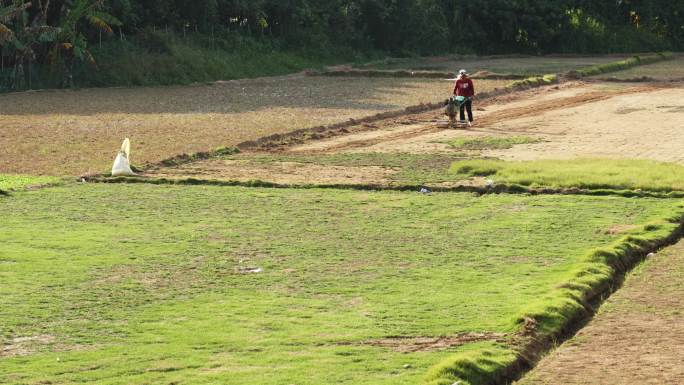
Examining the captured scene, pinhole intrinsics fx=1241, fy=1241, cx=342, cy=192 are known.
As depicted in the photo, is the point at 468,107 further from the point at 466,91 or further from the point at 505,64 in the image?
the point at 505,64

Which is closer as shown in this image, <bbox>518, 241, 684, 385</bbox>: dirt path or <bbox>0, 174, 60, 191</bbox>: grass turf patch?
<bbox>518, 241, 684, 385</bbox>: dirt path

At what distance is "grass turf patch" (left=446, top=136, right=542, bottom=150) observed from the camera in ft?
82.2

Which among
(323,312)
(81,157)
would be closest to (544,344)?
(323,312)

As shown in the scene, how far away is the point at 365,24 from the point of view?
58219mm

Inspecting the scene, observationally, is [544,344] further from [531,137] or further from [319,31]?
[319,31]

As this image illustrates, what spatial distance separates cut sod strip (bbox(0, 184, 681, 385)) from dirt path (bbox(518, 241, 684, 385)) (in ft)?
1.89

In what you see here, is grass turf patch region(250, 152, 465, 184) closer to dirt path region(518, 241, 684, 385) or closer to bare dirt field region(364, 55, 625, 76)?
dirt path region(518, 241, 684, 385)

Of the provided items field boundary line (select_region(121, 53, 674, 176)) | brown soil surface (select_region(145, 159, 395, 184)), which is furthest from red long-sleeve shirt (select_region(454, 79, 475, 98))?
brown soil surface (select_region(145, 159, 395, 184))

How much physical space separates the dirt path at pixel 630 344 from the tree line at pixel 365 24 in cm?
2805

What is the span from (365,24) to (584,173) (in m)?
38.8

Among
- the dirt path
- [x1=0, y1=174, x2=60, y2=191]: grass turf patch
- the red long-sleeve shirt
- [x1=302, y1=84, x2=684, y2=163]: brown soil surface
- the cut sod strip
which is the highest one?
the red long-sleeve shirt

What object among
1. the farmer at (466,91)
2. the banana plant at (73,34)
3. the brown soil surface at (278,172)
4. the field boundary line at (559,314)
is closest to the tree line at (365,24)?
the banana plant at (73,34)

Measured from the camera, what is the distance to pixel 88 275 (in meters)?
13.3

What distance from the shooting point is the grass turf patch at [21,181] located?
20.3 metres
